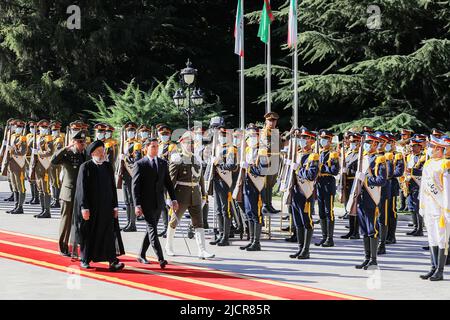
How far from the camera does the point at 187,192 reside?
47.5 ft

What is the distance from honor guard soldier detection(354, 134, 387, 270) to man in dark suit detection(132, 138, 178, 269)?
2767 millimetres

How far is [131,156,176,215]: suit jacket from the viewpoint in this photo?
13250mm

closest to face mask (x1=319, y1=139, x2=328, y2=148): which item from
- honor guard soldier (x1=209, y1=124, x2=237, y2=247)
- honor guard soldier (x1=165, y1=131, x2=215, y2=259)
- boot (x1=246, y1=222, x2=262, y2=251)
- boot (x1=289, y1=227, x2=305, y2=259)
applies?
honor guard soldier (x1=209, y1=124, x2=237, y2=247)

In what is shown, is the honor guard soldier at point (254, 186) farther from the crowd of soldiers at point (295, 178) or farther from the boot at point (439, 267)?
the boot at point (439, 267)

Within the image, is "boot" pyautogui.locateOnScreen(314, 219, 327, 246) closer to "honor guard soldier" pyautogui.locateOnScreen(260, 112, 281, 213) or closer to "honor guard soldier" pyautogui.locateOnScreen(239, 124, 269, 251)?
"honor guard soldier" pyautogui.locateOnScreen(260, 112, 281, 213)

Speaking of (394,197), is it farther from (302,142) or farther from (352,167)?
(302,142)

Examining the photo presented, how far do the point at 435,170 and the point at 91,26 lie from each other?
32.5 m

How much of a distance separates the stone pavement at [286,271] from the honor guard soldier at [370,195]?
34 centimetres

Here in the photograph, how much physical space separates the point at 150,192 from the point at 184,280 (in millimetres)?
1675

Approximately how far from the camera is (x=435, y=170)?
12516mm
